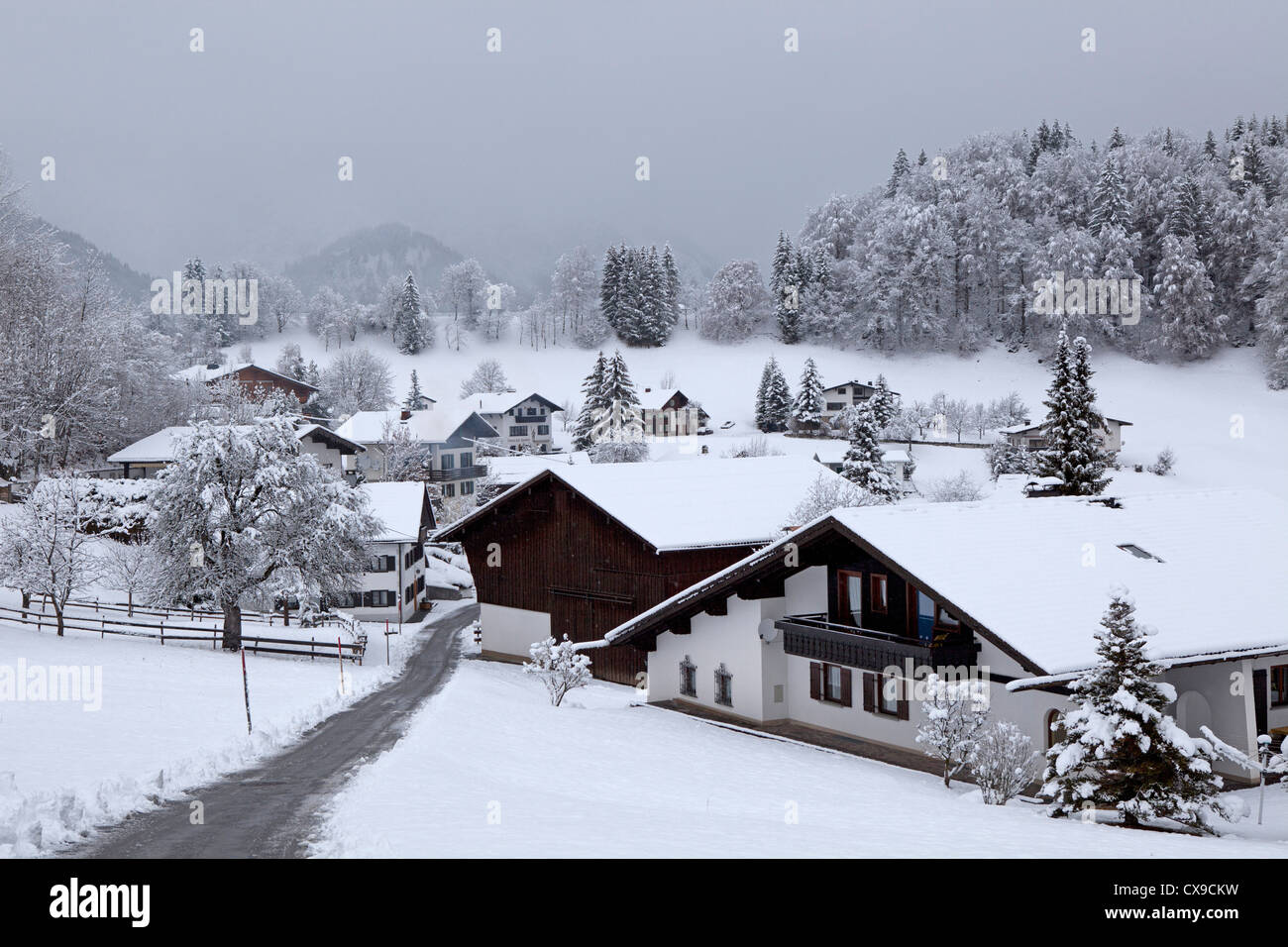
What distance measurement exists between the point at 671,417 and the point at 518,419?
17398 millimetres

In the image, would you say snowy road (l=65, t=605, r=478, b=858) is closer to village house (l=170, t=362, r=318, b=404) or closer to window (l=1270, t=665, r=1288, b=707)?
window (l=1270, t=665, r=1288, b=707)

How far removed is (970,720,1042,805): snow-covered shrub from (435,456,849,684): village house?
60.1ft

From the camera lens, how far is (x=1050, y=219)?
13700 cm

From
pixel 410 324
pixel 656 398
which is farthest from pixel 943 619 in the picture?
pixel 410 324

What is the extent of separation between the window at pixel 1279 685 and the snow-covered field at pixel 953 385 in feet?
146

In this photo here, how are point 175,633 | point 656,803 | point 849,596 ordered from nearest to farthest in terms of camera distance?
1. point 656,803
2. point 849,596
3. point 175,633

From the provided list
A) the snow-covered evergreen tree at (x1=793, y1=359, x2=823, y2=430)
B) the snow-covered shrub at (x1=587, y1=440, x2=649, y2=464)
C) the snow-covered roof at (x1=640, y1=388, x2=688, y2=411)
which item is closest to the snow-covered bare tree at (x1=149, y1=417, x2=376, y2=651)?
the snow-covered shrub at (x1=587, y1=440, x2=649, y2=464)

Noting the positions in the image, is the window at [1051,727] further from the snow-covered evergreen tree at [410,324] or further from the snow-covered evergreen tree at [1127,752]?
the snow-covered evergreen tree at [410,324]

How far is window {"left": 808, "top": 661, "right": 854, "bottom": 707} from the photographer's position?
92.1 ft

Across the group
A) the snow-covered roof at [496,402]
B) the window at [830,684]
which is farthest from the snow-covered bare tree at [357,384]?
the window at [830,684]

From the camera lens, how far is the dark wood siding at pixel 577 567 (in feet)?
129

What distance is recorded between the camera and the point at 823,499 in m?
43.3

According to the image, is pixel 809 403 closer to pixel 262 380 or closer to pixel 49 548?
pixel 262 380
